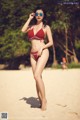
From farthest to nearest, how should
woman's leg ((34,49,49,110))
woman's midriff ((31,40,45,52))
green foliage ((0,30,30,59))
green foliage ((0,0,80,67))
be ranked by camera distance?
green foliage ((0,30,30,59)) → green foliage ((0,0,80,67)) → woman's midriff ((31,40,45,52)) → woman's leg ((34,49,49,110))

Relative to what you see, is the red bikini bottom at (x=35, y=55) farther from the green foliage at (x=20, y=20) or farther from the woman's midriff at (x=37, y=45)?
the green foliage at (x=20, y=20)

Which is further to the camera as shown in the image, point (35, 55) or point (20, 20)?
point (20, 20)

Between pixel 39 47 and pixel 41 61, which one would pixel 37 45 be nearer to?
pixel 39 47

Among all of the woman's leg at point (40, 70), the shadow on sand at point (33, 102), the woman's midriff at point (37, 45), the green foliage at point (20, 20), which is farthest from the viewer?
the green foliage at point (20, 20)

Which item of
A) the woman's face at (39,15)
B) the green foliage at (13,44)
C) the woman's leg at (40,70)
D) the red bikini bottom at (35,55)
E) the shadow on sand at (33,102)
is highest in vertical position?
the woman's face at (39,15)

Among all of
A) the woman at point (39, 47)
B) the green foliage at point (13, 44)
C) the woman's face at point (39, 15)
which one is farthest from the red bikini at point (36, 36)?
the green foliage at point (13, 44)

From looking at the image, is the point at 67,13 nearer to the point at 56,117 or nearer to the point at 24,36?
the point at 24,36

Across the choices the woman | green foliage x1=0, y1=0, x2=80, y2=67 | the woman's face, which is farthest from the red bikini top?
green foliage x1=0, y1=0, x2=80, y2=67

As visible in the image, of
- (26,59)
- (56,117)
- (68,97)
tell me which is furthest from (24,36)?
(56,117)

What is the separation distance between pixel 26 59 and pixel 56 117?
16644mm

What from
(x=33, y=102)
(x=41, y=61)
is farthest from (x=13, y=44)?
(x=41, y=61)

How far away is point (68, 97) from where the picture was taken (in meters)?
5.67

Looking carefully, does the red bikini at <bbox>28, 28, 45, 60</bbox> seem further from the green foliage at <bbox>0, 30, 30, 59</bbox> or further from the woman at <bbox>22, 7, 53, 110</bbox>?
A: the green foliage at <bbox>0, 30, 30, 59</bbox>

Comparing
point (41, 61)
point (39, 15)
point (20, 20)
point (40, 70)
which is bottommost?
point (20, 20)
